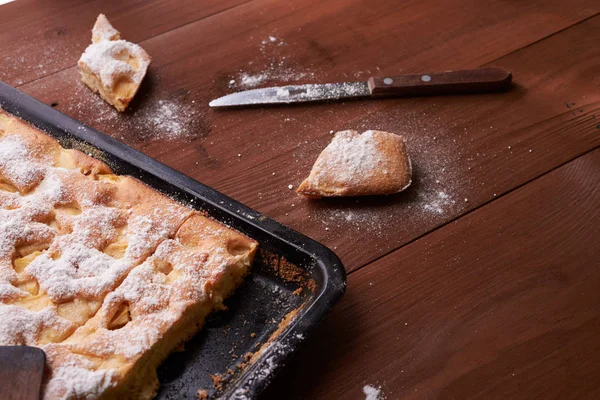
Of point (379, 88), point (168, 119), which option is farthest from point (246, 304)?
point (379, 88)

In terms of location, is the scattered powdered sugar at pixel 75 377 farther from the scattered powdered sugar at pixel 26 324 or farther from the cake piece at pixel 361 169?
the cake piece at pixel 361 169

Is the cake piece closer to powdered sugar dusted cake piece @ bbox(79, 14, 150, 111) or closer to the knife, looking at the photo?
the knife

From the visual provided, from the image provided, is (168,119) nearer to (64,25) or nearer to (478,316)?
(64,25)

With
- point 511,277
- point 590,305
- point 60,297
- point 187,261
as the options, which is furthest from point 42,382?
point 590,305

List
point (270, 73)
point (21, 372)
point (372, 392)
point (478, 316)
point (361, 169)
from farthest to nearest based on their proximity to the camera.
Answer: point (270, 73)
point (361, 169)
point (478, 316)
point (372, 392)
point (21, 372)

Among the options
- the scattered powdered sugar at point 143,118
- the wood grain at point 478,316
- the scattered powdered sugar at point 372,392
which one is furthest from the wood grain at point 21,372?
the scattered powdered sugar at point 143,118

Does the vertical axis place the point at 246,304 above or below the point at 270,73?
below
